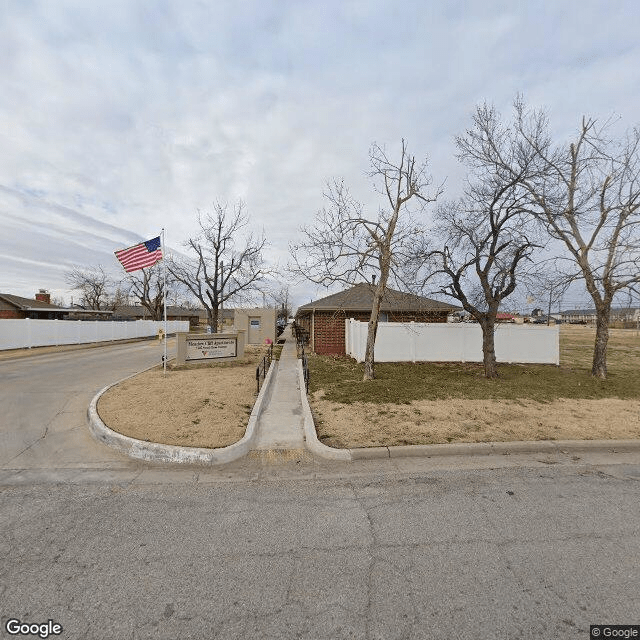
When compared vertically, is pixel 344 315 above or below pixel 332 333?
above

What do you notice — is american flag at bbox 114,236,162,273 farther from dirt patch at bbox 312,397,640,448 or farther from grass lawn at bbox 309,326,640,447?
dirt patch at bbox 312,397,640,448

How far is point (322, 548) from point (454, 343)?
546 inches

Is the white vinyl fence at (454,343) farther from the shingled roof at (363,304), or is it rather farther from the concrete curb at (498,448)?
the concrete curb at (498,448)

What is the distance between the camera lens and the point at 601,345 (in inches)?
485

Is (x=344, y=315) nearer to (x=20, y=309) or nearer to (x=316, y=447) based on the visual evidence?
(x=316, y=447)

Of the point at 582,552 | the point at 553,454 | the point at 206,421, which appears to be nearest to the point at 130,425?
the point at 206,421

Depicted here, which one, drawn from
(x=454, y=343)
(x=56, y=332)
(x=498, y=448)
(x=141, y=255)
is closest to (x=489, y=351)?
(x=454, y=343)

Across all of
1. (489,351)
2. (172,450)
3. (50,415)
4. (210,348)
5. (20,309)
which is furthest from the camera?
(20,309)

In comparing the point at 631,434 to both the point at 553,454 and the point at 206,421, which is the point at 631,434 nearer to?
the point at 553,454

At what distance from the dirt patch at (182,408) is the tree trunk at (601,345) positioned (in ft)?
40.2

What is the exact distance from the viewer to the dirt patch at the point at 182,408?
228 inches

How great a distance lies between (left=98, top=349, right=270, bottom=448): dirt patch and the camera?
5.79m

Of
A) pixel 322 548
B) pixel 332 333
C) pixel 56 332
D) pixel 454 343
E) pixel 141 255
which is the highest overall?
pixel 141 255

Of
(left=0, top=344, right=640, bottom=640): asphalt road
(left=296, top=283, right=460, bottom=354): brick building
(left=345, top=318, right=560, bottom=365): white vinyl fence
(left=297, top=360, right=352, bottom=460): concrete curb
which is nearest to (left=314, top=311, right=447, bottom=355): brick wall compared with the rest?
(left=296, top=283, right=460, bottom=354): brick building
